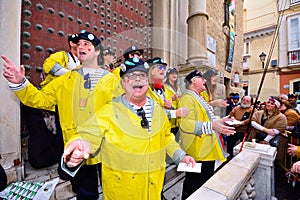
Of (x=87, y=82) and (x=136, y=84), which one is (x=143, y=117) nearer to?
(x=136, y=84)

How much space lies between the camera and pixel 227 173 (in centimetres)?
119

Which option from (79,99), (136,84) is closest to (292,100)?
(136,84)

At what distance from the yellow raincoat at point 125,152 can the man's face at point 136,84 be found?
0.24 ft

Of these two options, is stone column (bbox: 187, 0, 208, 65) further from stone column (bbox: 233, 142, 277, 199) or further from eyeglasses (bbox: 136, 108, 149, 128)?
eyeglasses (bbox: 136, 108, 149, 128)

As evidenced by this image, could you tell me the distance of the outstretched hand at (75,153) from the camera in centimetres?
71

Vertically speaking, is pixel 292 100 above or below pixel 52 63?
below

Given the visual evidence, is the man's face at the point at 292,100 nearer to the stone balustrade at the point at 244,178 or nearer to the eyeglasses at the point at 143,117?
the stone balustrade at the point at 244,178

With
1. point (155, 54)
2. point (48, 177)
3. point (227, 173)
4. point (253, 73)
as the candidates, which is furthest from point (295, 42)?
point (48, 177)

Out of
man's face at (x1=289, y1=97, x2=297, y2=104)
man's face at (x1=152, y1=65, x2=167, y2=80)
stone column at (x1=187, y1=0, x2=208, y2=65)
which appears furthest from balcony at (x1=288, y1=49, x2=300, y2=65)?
man's face at (x1=152, y1=65, x2=167, y2=80)

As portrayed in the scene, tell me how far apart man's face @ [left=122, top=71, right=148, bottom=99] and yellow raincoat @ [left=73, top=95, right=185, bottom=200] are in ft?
0.24

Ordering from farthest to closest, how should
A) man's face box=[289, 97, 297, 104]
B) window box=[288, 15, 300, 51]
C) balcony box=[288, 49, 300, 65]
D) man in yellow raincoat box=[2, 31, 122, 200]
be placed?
window box=[288, 15, 300, 51], balcony box=[288, 49, 300, 65], man's face box=[289, 97, 297, 104], man in yellow raincoat box=[2, 31, 122, 200]

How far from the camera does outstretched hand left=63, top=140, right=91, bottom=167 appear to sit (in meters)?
0.71

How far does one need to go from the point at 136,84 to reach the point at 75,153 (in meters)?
0.49

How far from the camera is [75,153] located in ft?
2.36
